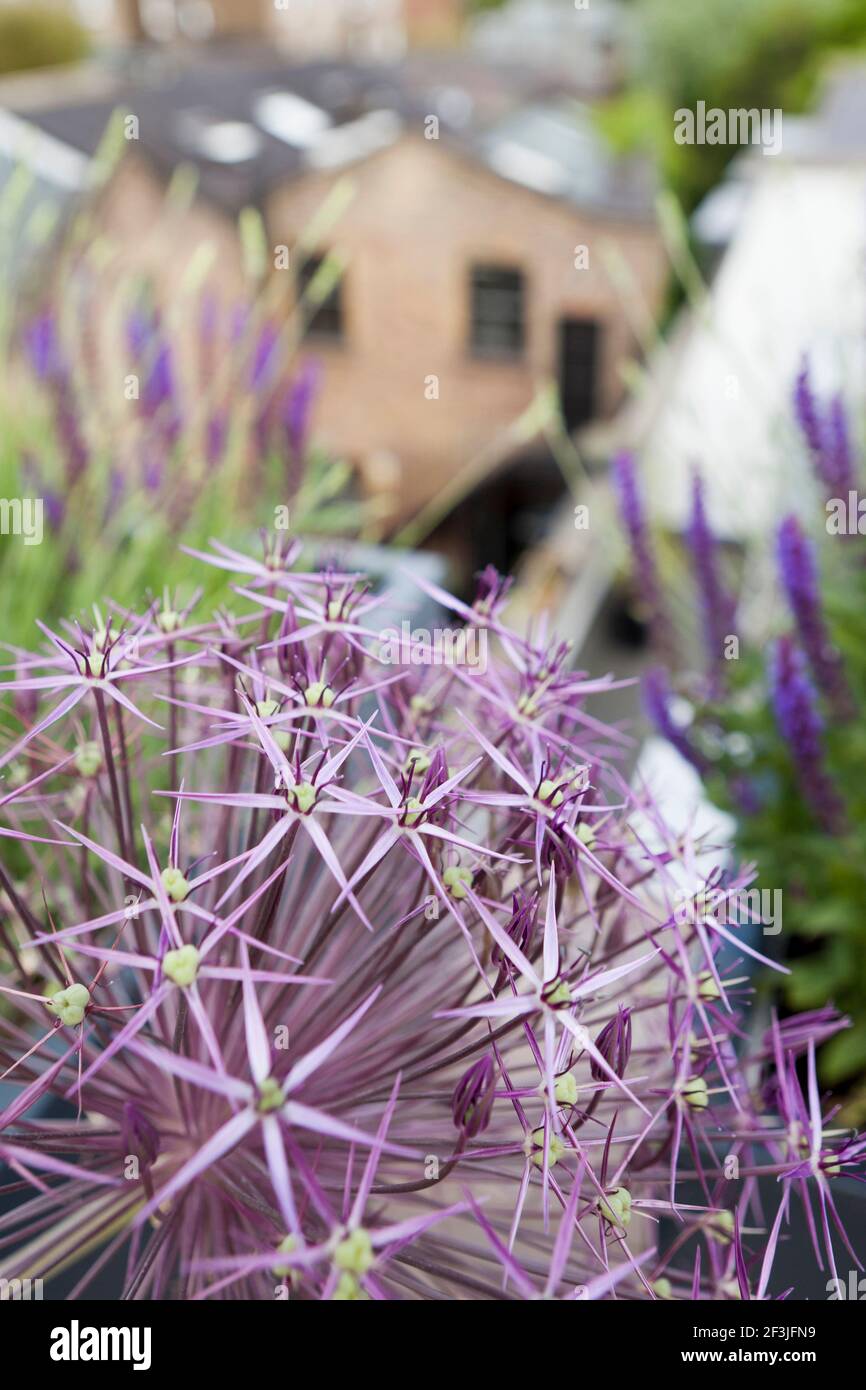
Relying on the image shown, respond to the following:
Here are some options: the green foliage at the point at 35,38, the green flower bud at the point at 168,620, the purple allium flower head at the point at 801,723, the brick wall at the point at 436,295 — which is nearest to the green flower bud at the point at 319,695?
the green flower bud at the point at 168,620

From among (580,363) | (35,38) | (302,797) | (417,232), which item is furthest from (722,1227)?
(35,38)

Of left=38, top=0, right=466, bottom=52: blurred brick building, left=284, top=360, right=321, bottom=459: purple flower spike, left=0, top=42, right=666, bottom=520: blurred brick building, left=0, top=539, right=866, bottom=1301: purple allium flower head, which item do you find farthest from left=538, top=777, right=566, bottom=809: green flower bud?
left=38, top=0, right=466, bottom=52: blurred brick building

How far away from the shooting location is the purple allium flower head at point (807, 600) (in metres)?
0.90

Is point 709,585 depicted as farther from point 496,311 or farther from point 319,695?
point 496,311

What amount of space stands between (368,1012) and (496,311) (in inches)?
359

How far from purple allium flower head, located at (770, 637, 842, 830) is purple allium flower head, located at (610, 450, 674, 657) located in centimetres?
22

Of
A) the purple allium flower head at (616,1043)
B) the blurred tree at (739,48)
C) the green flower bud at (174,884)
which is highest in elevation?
the blurred tree at (739,48)

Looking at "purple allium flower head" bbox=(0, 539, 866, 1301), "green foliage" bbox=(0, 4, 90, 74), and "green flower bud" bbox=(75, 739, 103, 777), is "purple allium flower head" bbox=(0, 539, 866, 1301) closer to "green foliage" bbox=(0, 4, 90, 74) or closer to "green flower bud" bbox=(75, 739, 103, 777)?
"green flower bud" bbox=(75, 739, 103, 777)

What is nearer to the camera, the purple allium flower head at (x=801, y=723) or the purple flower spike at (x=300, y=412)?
the purple allium flower head at (x=801, y=723)

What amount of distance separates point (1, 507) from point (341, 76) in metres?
13.4

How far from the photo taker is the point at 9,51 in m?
15.5

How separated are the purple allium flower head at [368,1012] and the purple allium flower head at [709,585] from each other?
0.45 metres

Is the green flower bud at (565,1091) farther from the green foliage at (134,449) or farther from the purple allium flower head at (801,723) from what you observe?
the green foliage at (134,449)
